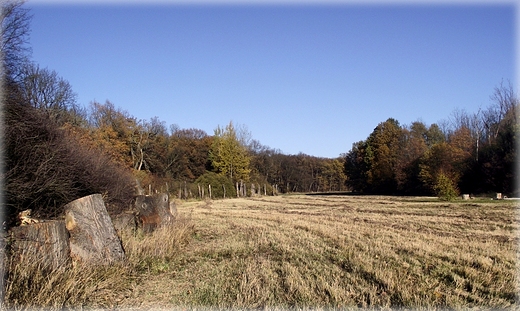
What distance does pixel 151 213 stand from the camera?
476 inches

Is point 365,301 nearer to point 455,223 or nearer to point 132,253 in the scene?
point 132,253

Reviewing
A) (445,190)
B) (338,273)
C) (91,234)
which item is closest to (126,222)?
(91,234)

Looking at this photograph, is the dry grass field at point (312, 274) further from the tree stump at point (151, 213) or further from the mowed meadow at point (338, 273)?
the tree stump at point (151, 213)

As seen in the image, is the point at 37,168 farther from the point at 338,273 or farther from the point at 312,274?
the point at 338,273

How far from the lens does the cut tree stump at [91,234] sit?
23.9ft

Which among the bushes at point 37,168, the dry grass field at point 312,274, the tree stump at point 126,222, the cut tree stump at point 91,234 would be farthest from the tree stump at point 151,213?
the cut tree stump at point 91,234

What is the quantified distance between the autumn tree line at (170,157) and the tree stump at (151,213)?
7.20 ft

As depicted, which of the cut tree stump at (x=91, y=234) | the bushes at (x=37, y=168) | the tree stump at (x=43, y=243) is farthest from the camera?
the bushes at (x=37, y=168)

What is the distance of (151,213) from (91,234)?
15.2 feet

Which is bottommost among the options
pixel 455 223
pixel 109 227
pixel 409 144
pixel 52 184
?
pixel 455 223

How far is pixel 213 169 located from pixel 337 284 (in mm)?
58754

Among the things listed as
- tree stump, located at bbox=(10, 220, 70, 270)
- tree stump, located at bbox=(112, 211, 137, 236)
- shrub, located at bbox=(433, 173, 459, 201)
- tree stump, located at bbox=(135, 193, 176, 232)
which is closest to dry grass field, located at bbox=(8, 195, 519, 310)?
tree stump, located at bbox=(10, 220, 70, 270)

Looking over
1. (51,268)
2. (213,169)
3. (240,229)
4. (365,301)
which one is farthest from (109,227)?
(213,169)

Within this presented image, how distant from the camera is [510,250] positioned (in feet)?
28.9
